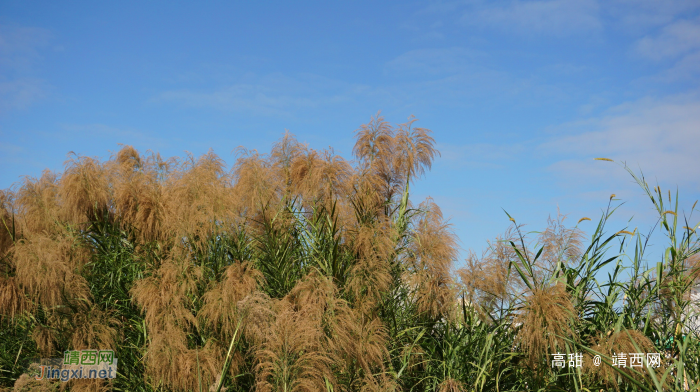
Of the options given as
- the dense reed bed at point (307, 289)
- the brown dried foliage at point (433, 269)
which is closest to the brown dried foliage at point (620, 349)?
the dense reed bed at point (307, 289)

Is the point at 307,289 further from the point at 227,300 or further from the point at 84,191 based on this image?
the point at 84,191

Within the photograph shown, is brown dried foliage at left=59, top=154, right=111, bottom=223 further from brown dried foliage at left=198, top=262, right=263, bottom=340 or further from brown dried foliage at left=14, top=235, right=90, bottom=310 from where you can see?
brown dried foliage at left=198, top=262, right=263, bottom=340

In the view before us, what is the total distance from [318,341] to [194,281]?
5.99 ft

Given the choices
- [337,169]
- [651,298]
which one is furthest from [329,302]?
[651,298]

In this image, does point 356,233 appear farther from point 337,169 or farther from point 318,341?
point 318,341

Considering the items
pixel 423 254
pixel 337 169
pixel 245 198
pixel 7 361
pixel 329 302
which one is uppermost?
pixel 337 169

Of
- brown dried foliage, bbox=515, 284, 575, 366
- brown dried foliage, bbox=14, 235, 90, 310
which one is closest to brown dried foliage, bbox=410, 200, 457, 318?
brown dried foliage, bbox=515, 284, 575, 366

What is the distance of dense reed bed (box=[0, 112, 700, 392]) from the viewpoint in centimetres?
424

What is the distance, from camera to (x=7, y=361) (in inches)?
240

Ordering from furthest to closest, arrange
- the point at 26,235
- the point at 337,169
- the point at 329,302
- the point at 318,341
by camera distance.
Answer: the point at 26,235 < the point at 337,169 < the point at 329,302 < the point at 318,341

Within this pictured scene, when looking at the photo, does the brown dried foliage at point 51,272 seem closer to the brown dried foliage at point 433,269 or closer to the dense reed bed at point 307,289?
the dense reed bed at point 307,289

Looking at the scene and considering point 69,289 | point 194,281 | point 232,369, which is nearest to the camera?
point 232,369

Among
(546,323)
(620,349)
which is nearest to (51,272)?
(546,323)

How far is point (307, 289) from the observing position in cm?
454
